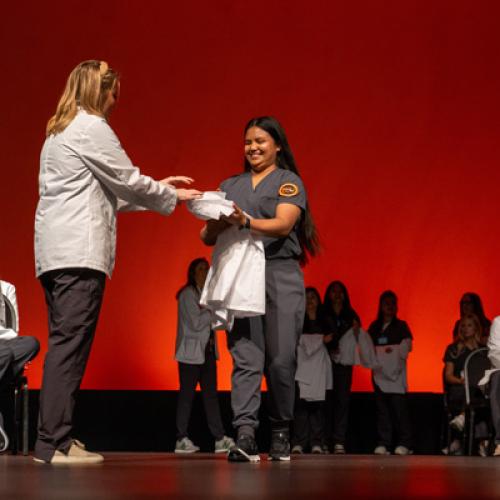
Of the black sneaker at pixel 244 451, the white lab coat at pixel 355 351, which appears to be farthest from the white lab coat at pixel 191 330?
the black sneaker at pixel 244 451

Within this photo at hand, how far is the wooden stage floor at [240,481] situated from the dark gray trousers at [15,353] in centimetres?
115

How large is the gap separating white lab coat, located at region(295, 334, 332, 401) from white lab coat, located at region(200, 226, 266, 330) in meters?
3.40

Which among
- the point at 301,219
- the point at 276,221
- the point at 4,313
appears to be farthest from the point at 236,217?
the point at 4,313

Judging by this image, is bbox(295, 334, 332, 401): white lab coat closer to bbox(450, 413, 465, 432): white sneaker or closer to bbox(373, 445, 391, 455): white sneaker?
bbox(373, 445, 391, 455): white sneaker

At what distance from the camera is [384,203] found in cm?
835

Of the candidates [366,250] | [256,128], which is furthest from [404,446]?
[256,128]

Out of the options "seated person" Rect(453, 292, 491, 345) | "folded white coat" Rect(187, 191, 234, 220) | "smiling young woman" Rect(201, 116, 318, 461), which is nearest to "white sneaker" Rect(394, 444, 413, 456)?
"seated person" Rect(453, 292, 491, 345)

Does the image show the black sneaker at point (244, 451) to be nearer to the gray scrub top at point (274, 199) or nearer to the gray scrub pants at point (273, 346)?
the gray scrub pants at point (273, 346)

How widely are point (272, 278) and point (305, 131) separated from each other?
4.59 meters

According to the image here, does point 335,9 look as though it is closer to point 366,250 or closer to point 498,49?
point 498,49

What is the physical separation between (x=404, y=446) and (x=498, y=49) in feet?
9.99

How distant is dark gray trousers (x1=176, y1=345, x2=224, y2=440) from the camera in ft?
21.9

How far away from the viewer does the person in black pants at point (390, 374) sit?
7.51 m

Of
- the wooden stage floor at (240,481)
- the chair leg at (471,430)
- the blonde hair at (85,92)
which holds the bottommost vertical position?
the chair leg at (471,430)
